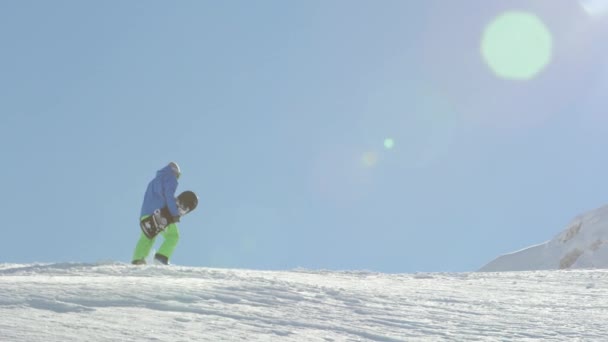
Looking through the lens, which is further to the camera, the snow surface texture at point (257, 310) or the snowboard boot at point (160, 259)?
the snowboard boot at point (160, 259)

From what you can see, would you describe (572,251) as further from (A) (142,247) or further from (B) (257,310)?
(B) (257,310)

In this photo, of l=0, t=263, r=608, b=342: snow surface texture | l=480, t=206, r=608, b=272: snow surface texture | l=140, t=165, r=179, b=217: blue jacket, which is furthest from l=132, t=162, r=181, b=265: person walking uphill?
l=480, t=206, r=608, b=272: snow surface texture

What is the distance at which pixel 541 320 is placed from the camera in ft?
21.7

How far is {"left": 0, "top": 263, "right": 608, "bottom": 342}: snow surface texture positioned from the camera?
4910 mm

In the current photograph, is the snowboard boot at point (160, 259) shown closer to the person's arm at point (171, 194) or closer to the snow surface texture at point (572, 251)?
the person's arm at point (171, 194)

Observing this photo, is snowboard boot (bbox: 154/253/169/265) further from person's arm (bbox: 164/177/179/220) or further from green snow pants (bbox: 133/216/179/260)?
person's arm (bbox: 164/177/179/220)

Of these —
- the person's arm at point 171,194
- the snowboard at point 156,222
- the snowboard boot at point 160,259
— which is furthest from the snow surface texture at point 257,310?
the person's arm at point 171,194

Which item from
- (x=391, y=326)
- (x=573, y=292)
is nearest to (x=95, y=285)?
(x=391, y=326)

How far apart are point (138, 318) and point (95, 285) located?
105 centimetres

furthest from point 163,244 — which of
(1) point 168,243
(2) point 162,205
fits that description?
(2) point 162,205

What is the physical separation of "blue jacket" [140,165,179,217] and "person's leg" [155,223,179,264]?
0.21 meters

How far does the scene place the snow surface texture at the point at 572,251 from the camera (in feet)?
85.8

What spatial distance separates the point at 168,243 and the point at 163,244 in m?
0.07

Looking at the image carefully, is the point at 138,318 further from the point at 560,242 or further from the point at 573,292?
the point at 560,242
